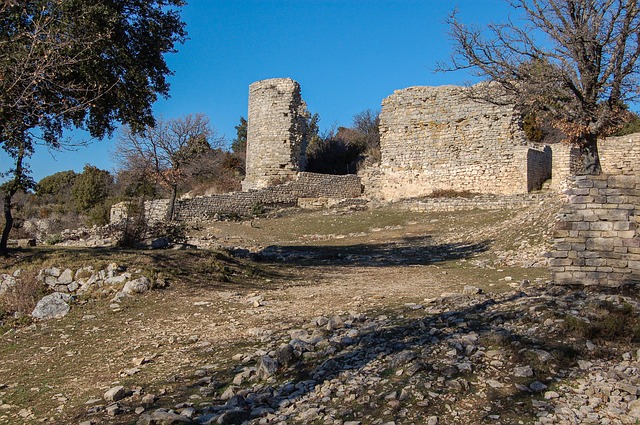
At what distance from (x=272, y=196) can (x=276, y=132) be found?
12.8ft

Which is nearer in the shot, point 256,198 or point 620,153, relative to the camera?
point 620,153

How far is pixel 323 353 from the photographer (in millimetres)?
6051

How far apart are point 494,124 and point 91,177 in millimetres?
25096

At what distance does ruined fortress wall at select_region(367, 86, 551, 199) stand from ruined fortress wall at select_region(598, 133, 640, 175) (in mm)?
2331

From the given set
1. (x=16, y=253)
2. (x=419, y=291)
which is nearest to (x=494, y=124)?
(x=419, y=291)

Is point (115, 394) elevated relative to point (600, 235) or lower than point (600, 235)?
lower

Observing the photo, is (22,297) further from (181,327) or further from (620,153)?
(620,153)

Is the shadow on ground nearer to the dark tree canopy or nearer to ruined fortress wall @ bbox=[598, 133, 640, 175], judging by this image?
the dark tree canopy

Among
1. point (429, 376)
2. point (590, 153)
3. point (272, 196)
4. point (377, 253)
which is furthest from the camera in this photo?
point (272, 196)

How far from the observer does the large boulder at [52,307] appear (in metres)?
8.12

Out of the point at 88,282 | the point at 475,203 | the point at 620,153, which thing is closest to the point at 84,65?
the point at 88,282

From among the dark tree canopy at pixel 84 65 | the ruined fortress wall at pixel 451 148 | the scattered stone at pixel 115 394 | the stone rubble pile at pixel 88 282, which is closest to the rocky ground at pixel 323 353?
the scattered stone at pixel 115 394

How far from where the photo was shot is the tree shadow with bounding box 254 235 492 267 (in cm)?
1414

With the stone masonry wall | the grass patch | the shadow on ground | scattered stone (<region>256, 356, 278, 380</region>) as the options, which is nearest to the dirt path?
scattered stone (<region>256, 356, 278, 380</region>)
